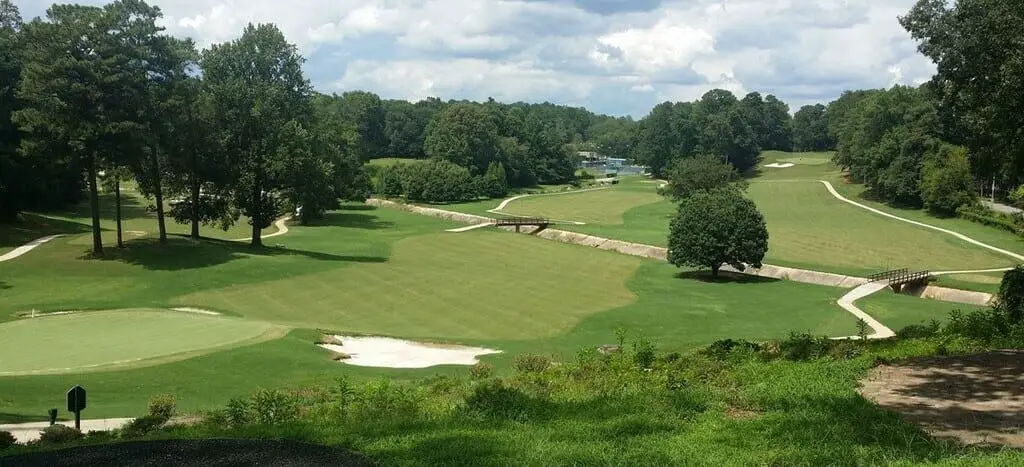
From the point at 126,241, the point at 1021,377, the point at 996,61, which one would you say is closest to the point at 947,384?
the point at 1021,377

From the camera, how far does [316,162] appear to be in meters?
59.8

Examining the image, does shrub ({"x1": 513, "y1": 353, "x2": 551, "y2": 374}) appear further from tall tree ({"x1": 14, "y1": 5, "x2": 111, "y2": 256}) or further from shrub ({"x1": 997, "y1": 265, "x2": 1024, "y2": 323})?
tall tree ({"x1": 14, "y1": 5, "x2": 111, "y2": 256})

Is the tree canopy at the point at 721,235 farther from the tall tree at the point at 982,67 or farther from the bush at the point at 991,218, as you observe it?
the bush at the point at 991,218

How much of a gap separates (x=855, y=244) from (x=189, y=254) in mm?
54602

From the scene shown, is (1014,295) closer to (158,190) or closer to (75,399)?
(75,399)

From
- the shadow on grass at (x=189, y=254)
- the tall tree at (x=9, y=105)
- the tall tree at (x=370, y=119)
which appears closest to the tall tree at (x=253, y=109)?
the shadow on grass at (x=189, y=254)

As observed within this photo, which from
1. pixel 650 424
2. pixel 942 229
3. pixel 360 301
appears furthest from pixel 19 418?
pixel 942 229

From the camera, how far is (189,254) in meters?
50.7

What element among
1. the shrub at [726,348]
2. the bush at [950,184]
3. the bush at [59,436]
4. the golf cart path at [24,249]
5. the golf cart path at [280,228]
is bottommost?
the golf cart path at [280,228]

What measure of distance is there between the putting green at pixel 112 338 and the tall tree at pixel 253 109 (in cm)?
2280

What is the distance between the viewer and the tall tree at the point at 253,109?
54.0 meters

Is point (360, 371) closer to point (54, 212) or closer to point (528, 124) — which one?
point (54, 212)

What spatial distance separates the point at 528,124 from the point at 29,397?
15572 cm

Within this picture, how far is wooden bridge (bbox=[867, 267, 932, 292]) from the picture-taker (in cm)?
4997
